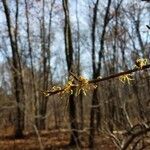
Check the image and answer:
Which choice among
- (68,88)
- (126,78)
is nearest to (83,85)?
(68,88)

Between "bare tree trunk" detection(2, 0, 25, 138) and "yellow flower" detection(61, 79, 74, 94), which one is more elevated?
"bare tree trunk" detection(2, 0, 25, 138)

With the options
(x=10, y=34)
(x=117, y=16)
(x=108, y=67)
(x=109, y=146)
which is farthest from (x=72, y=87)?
(x=108, y=67)

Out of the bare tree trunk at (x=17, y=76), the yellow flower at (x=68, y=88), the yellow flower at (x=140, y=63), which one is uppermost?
the bare tree trunk at (x=17, y=76)

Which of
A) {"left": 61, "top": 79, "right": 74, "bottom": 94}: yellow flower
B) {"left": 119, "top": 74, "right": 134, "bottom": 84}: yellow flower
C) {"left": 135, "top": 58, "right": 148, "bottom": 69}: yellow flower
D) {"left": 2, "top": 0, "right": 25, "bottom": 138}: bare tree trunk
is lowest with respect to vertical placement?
A: {"left": 61, "top": 79, "right": 74, "bottom": 94}: yellow flower

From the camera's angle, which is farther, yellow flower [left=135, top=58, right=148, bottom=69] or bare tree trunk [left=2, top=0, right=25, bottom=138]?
bare tree trunk [left=2, top=0, right=25, bottom=138]

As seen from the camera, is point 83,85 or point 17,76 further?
point 17,76

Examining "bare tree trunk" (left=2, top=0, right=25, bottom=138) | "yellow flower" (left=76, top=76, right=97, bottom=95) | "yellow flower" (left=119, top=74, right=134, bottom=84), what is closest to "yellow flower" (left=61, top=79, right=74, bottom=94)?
"yellow flower" (left=76, top=76, right=97, bottom=95)

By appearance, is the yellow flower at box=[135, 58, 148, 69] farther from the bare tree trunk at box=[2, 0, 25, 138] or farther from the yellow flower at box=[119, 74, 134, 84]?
the bare tree trunk at box=[2, 0, 25, 138]

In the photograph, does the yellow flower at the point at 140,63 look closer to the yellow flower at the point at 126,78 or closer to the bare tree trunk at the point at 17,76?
the yellow flower at the point at 126,78

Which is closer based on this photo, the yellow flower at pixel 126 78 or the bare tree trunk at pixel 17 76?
the yellow flower at pixel 126 78

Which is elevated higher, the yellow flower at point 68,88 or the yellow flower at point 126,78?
the yellow flower at point 126,78

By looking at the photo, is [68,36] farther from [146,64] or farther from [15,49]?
[146,64]

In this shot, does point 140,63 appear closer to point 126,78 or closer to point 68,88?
point 126,78

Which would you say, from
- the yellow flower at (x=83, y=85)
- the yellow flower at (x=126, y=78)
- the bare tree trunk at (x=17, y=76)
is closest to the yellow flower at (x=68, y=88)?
the yellow flower at (x=83, y=85)
